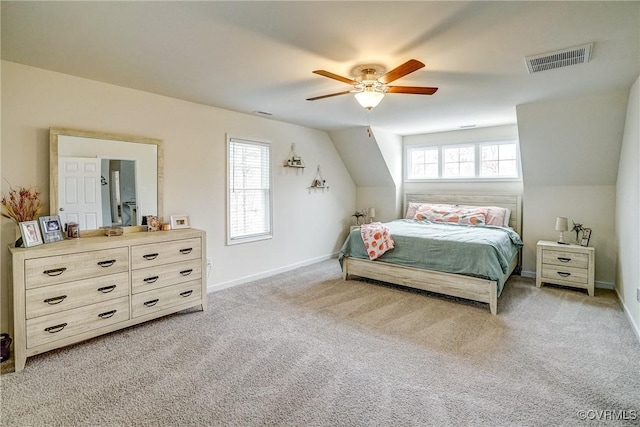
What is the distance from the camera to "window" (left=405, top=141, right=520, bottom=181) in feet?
17.1

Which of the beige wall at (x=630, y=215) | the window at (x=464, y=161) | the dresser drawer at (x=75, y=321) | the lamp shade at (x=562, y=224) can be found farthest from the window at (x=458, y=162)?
the dresser drawer at (x=75, y=321)

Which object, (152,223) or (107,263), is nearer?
(107,263)

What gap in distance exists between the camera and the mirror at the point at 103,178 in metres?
2.90

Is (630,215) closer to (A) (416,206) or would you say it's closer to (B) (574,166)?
(B) (574,166)

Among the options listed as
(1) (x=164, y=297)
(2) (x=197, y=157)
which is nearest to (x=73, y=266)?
(1) (x=164, y=297)

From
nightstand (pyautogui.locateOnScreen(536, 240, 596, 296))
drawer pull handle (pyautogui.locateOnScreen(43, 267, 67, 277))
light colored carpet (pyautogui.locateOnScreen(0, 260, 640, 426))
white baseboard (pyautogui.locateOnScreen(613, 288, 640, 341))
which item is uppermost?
drawer pull handle (pyautogui.locateOnScreen(43, 267, 67, 277))

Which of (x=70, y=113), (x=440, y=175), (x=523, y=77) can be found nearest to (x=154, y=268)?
(x=70, y=113)

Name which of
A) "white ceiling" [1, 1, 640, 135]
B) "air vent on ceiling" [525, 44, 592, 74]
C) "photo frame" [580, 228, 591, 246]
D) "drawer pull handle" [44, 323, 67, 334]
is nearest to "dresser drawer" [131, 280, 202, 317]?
"drawer pull handle" [44, 323, 67, 334]

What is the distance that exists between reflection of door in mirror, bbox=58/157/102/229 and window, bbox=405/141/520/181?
5.07m

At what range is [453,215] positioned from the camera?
5203 millimetres

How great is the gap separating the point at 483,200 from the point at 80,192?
18.0 ft

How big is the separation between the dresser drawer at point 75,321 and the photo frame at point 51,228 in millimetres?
652

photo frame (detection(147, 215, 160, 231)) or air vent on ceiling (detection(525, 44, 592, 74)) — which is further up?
air vent on ceiling (detection(525, 44, 592, 74))

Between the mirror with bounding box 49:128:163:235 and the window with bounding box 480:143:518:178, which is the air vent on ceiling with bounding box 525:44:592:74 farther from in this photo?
the mirror with bounding box 49:128:163:235
